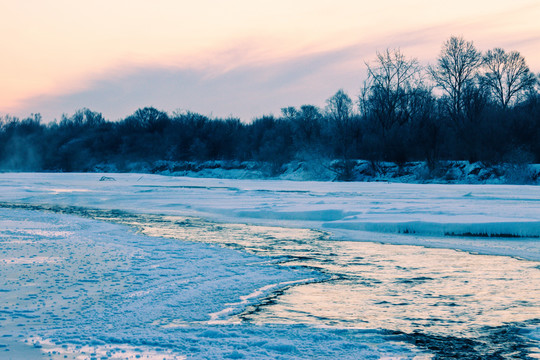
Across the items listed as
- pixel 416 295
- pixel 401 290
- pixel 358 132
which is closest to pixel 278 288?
pixel 401 290

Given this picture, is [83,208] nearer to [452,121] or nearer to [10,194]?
[10,194]

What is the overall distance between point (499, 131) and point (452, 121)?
10525 millimetres

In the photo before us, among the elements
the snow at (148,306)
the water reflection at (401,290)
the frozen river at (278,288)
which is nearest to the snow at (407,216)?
the frozen river at (278,288)

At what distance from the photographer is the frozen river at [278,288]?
363cm

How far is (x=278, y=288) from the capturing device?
17.8ft

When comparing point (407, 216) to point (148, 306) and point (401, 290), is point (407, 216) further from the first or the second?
point (148, 306)

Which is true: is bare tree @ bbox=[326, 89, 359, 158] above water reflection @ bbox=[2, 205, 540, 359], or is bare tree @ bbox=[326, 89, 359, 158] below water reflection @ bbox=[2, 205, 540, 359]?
above

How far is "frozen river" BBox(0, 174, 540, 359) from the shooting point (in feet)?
11.9

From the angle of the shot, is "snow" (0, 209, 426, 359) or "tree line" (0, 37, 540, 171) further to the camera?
"tree line" (0, 37, 540, 171)

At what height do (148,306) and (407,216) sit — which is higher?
(407,216)

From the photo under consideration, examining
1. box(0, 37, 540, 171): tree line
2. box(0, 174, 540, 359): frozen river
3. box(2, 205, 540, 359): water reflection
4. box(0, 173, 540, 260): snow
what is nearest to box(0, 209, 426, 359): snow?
box(0, 174, 540, 359): frozen river

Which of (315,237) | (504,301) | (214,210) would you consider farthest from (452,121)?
(504,301)

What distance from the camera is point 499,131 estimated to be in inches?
1119

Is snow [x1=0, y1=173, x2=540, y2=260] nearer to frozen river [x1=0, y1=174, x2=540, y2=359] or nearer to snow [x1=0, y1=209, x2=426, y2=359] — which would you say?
frozen river [x1=0, y1=174, x2=540, y2=359]
